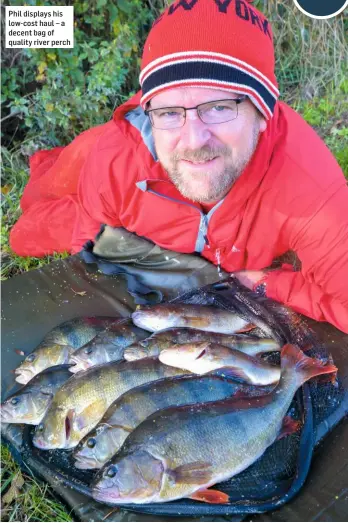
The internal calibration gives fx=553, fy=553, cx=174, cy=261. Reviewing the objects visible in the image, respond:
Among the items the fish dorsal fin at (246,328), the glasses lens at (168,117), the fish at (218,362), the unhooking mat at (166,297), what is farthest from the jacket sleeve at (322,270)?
the glasses lens at (168,117)

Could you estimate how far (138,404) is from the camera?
2.31m

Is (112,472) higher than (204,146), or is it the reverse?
(204,146)

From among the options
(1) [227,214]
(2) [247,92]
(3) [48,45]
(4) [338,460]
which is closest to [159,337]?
(1) [227,214]

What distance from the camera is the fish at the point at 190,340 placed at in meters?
2.63

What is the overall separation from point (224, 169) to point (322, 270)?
72 centimetres

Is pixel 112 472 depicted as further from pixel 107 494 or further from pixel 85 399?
pixel 85 399

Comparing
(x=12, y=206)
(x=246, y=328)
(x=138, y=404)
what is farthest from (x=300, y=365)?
(x=12, y=206)

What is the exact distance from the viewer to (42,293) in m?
3.45

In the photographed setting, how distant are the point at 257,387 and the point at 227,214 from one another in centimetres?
99

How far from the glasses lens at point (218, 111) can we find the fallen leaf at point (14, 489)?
6.22 feet

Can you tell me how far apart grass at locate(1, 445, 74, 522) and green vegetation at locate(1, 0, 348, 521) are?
6.63 feet

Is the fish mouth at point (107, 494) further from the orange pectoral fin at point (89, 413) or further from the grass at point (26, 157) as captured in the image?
the grass at point (26, 157)

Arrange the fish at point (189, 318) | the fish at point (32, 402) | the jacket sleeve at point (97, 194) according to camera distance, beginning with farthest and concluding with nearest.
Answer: the jacket sleeve at point (97, 194) → the fish at point (189, 318) → the fish at point (32, 402)

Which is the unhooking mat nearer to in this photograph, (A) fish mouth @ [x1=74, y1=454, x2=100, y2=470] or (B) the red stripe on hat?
(A) fish mouth @ [x1=74, y1=454, x2=100, y2=470]
